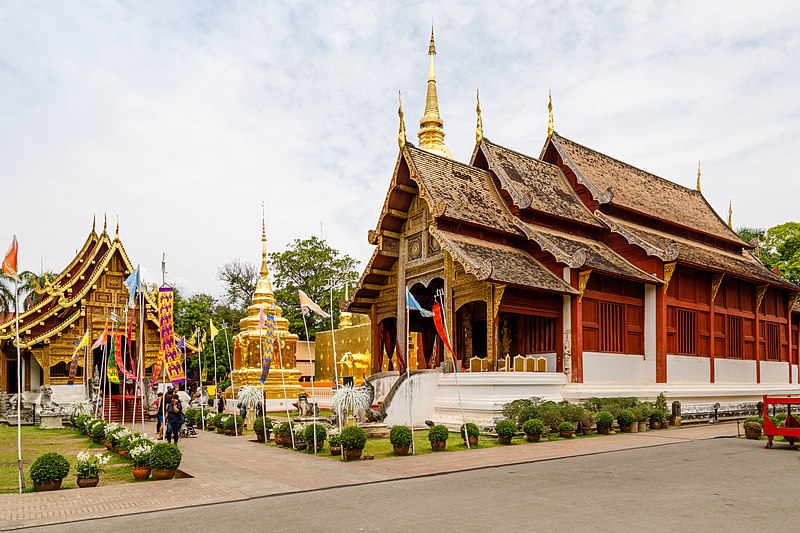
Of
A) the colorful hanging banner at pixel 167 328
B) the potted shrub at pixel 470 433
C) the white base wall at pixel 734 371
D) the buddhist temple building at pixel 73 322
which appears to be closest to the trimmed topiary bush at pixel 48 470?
the colorful hanging banner at pixel 167 328

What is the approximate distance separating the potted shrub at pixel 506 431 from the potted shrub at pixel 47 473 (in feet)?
29.9

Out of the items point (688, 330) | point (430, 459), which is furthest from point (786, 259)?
point (430, 459)

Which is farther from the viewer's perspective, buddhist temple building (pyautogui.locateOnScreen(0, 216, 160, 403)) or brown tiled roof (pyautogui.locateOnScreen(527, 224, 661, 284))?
buddhist temple building (pyautogui.locateOnScreen(0, 216, 160, 403))

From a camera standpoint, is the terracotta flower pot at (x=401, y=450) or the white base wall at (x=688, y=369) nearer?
the terracotta flower pot at (x=401, y=450)

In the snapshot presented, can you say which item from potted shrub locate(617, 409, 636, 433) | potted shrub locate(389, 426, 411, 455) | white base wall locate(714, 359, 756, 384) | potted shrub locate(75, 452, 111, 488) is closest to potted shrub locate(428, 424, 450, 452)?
potted shrub locate(389, 426, 411, 455)

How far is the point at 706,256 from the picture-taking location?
88.4 ft

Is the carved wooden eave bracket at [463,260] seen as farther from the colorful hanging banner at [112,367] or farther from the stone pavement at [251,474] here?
the colorful hanging banner at [112,367]

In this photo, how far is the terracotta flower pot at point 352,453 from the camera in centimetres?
1465

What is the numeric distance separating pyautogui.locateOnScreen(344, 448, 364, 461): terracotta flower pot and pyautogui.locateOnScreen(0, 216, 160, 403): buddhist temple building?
1972 centimetres

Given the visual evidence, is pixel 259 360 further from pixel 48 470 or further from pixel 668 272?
pixel 48 470

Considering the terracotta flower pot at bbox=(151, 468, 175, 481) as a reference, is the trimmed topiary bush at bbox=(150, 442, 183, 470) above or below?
above

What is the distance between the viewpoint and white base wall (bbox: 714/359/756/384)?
85.3 feet

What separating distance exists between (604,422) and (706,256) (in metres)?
11.1

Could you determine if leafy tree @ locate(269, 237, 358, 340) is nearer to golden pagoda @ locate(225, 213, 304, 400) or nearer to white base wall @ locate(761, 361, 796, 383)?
golden pagoda @ locate(225, 213, 304, 400)
